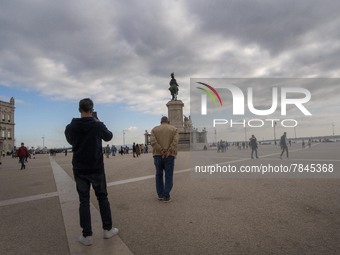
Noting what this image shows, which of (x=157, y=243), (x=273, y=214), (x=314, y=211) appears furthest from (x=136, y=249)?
(x=314, y=211)

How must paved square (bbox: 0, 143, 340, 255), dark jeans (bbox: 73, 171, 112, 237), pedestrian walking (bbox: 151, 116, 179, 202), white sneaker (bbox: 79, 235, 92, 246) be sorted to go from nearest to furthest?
paved square (bbox: 0, 143, 340, 255) → white sneaker (bbox: 79, 235, 92, 246) → dark jeans (bbox: 73, 171, 112, 237) → pedestrian walking (bbox: 151, 116, 179, 202)

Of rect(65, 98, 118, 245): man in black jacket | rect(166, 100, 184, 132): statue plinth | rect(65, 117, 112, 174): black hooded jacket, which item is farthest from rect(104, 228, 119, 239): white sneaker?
rect(166, 100, 184, 132): statue plinth

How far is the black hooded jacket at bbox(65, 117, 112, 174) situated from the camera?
3764 mm

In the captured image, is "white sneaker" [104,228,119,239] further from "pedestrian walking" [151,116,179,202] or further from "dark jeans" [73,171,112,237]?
"pedestrian walking" [151,116,179,202]

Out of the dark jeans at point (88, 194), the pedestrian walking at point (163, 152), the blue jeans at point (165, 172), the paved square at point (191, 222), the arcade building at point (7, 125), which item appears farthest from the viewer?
the arcade building at point (7, 125)

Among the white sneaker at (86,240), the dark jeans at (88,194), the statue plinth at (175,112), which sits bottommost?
the white sneaker at (86,240)

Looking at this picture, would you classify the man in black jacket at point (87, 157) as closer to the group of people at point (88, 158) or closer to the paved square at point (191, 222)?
the group of people at point (88, 158)

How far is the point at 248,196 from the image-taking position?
5992mm

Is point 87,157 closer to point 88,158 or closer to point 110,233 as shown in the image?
point 88,158

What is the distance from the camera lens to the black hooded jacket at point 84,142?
3764 mm

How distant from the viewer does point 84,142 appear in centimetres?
377

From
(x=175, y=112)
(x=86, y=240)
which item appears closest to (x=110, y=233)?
(x=86, y=240)

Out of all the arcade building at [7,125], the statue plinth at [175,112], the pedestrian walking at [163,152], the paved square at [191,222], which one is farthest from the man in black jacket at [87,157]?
the arcade building at [7,125]

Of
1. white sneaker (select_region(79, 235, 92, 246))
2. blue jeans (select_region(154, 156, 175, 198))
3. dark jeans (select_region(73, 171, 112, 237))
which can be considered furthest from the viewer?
blue jeans (select_region(154, 156, 175, 198))
